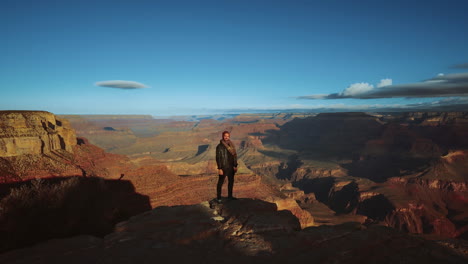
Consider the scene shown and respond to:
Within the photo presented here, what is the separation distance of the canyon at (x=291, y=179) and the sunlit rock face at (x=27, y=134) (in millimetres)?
90

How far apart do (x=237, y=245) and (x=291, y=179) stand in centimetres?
8631

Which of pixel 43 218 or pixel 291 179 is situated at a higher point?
pixel 43 218

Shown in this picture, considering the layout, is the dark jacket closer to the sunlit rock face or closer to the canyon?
the canyon

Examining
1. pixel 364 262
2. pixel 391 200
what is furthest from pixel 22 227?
pixel 391 200

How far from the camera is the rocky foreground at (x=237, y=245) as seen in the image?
14.3ft

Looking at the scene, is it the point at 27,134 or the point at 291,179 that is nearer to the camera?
the point at 27,134

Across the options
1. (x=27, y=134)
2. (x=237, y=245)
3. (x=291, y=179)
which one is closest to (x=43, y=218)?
(x=237, y=245)

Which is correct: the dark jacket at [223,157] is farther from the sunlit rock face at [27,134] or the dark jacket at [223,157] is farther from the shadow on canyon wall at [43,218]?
the sunlit rock face at [27,134]

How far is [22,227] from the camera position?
572 centimetres

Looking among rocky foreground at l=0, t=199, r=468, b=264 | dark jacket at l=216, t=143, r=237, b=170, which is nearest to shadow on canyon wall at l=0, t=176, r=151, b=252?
rocky foreground at l=0, t=199, r=468, b=264

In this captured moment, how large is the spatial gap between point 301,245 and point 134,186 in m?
25.7

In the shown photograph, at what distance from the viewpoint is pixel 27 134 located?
21422 mm

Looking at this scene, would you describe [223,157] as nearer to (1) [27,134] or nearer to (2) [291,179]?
(1) [27,134]

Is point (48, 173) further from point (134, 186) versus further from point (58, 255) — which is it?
point (58, 255)
